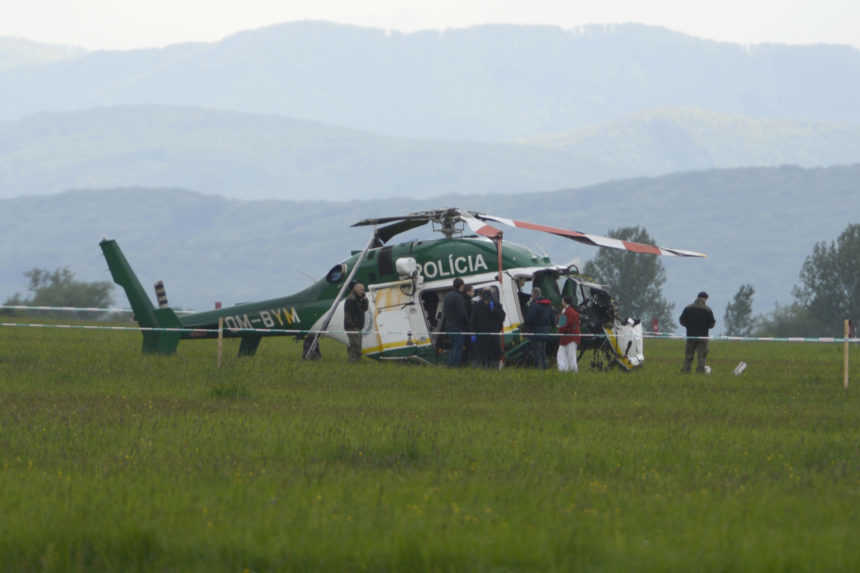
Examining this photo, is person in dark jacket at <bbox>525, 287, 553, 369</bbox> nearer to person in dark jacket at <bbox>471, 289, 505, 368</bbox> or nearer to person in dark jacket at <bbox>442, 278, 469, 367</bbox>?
person in dark jacket at <bbox>471, 289, 505, 368</bbox>

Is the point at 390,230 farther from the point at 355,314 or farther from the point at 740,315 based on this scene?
the point at 740,315

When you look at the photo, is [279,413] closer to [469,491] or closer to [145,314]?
[469,491]

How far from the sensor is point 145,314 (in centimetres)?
2539

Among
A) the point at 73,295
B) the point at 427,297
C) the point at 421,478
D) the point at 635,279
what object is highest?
the point at 635,279

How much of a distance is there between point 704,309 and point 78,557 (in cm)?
1911

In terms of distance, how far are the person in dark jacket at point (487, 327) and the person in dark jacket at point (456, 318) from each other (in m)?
0.22

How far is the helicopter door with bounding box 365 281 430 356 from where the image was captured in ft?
80.5

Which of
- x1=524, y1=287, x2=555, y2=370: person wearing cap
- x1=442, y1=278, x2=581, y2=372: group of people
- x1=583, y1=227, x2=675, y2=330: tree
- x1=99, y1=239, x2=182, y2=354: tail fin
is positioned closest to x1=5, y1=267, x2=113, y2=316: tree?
x1=583, y1=227, x2=675, y2=330: tree

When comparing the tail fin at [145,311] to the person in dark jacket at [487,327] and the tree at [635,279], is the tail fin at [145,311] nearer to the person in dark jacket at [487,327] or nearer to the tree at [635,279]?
the person in dark jacket at [487,327]

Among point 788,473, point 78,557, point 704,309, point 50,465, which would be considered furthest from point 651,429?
point 704,309

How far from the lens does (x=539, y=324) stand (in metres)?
23.7

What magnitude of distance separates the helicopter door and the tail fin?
3918mm

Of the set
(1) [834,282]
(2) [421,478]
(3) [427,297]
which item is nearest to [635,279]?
(1) [834,282]

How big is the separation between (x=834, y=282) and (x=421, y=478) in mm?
112227
